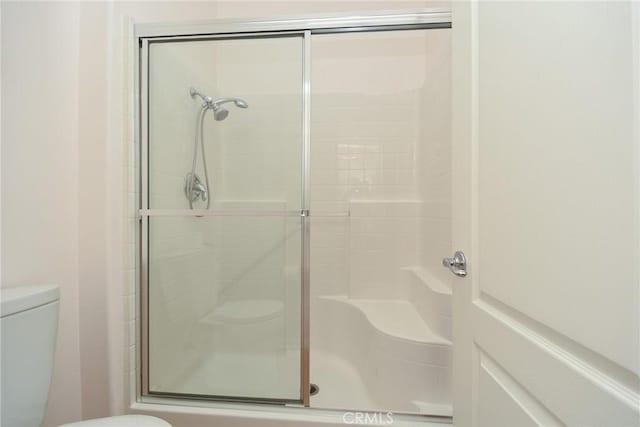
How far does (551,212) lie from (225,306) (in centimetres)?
129

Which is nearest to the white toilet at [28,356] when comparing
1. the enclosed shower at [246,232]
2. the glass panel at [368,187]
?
the enclosed shower at [246,232]

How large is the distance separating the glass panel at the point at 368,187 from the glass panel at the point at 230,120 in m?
0.59

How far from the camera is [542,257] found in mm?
493

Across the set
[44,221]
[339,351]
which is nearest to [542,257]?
[44,221]

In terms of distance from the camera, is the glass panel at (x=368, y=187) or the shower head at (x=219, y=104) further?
the glass panel at (x=368, y=187)

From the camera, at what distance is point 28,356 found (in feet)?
2.58

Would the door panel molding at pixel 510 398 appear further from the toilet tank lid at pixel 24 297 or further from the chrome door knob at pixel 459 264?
the toilet tank lid at pixel 24 297

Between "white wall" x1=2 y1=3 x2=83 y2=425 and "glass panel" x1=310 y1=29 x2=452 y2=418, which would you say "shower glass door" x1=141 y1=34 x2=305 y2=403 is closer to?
"white wall" x1=2 y1=3 x2=83 y2=425

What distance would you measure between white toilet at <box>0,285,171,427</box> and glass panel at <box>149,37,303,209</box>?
1.80 feet

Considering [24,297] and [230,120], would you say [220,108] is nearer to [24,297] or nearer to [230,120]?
[230,120]

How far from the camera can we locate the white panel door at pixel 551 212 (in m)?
0.36

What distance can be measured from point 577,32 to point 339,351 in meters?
1.82

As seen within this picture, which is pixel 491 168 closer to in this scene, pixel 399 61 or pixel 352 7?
pixel 399 61

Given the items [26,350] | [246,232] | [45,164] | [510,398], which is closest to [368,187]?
[246,232]
